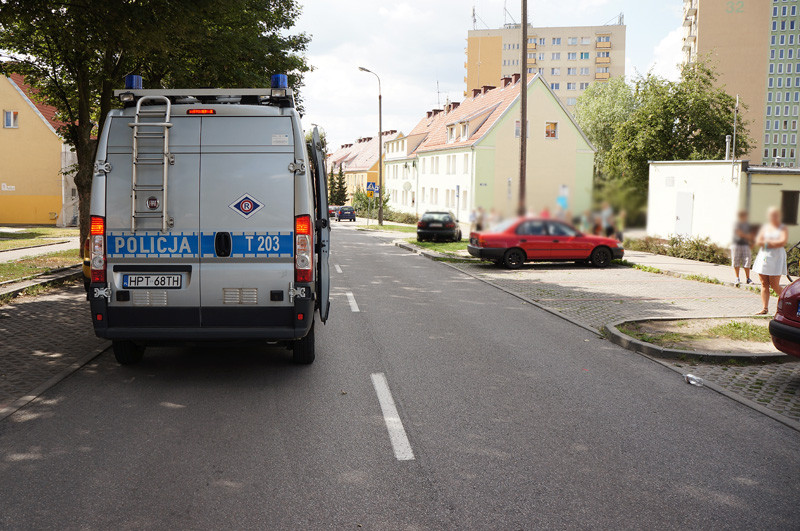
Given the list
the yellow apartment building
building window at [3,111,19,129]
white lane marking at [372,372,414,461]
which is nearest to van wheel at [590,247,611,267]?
white lane marking at [372,372,414,461]

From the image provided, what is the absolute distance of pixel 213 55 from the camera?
16688mm

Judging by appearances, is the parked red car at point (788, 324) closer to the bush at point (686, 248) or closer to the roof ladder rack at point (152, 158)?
the roof ladder rack at point (152, 158)

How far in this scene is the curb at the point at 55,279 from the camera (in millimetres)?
11756

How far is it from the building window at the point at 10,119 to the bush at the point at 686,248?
37367mm

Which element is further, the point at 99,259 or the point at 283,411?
the point at 99,259

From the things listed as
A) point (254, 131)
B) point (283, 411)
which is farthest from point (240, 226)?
point (283, 411)

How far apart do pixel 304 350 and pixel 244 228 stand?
1.61 m

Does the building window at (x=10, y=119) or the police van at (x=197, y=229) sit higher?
the building window at (x=10, y=119)

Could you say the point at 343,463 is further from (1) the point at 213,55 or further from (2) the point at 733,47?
(2) the point at 733,47

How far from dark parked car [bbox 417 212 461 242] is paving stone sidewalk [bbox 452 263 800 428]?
9.89 metres

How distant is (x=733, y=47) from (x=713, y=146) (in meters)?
51.5

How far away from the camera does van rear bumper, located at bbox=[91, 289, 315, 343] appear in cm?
622

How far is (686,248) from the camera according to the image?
20.6 m

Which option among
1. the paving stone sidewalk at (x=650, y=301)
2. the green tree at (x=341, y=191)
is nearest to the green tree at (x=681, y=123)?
the paving stone sidewalk at (x=650, y=301)
